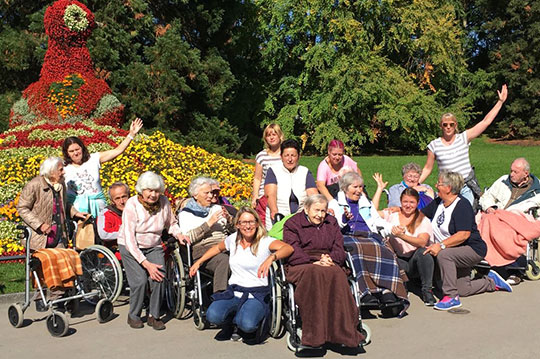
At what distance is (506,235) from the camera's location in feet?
22.5

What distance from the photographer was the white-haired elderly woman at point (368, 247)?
18.3 ft

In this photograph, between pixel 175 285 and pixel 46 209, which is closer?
pixel 175 285

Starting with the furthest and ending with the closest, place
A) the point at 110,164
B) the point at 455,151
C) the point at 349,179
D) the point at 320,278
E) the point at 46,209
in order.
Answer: the point at 110,164, the point at 455,151, the point at 349,179, the point at 46,209, the point at 320,278

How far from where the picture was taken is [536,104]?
38312 millimetres

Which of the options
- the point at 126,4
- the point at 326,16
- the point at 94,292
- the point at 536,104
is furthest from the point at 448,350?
the point at 536,104

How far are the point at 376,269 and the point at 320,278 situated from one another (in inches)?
39.6

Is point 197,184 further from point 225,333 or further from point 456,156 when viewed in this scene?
point 456,156

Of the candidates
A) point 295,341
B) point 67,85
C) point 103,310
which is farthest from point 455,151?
point 67,85

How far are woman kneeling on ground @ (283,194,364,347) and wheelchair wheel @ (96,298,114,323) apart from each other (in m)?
1.64

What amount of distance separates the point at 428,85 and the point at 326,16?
6784 mm

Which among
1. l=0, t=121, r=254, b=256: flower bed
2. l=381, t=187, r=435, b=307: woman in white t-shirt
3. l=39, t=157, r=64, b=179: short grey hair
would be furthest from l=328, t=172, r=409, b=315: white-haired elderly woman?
l=0, t=121, r=254, b=256: flower bed

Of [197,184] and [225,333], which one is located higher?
[197,184]

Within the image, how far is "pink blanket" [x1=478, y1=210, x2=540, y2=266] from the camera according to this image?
6.80 m

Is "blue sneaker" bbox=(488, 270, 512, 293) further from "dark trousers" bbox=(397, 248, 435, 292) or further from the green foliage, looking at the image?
the green foliage
